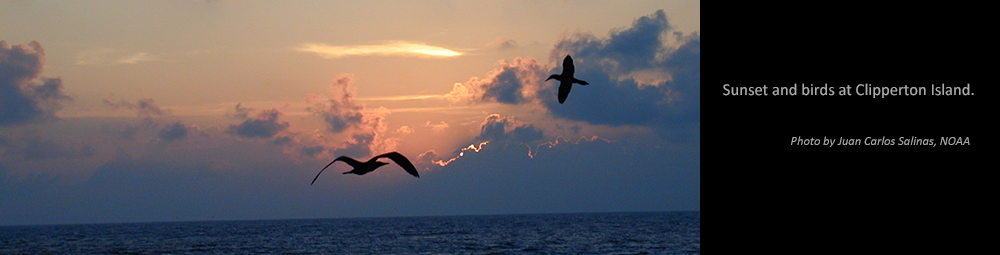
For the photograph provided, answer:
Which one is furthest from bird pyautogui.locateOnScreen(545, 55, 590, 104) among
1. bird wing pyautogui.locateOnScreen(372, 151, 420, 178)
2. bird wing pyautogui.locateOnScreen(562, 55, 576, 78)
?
bird wing pyautogui.locateOnScreen(372, 151, 420, 178)

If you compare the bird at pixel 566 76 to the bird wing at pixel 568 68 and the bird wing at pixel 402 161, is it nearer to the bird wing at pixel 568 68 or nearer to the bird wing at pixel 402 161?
the bird wing at pixel 568 68

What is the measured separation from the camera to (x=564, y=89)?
78.1 ft

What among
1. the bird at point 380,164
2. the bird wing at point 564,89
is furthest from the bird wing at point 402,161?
the bird wing at point 564,89

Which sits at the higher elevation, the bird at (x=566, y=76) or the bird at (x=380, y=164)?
the bird at (x=566, y=76)

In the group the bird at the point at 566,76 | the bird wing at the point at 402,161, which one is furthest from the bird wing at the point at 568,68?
the bird wing at the point at 402,161

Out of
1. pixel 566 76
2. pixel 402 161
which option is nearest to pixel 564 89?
pixel 566 76

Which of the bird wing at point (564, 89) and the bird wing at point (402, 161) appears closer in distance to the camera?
the bird wing at point (402, 161)

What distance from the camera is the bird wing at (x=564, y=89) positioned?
23.4 metres
